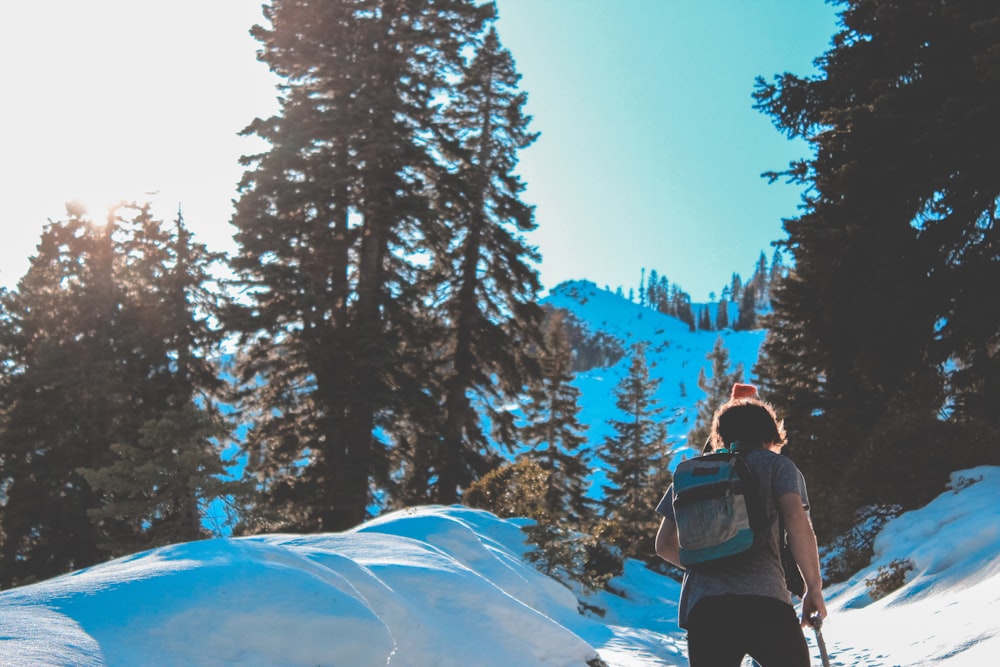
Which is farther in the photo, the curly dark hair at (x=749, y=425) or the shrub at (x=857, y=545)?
the shrub at (x=857, y=545)

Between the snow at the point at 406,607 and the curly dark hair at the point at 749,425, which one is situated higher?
the curly dark hair at the point at 749,425

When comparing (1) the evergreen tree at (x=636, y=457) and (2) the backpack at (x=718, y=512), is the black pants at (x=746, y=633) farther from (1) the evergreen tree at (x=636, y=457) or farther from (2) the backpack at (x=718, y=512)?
(1) the evergreen tree at (x=636, y=457)

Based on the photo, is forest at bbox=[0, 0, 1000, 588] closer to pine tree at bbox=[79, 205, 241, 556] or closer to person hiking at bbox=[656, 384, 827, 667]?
pine tree at bbox=[79, 205, 241, 556]

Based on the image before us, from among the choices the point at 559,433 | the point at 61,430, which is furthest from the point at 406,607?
the point at 559,433

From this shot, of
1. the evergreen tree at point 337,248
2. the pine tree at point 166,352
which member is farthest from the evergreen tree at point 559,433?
the pine tree at point 166,352

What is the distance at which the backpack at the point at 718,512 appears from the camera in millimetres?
2779

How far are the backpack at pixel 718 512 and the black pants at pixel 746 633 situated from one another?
0.19m

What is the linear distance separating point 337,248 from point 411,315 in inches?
106

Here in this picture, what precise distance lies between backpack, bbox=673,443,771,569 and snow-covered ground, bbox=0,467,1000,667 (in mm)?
2432

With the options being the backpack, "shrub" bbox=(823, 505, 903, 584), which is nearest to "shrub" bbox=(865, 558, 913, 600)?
"shrub" bbox=(823, 505, 903, 584)

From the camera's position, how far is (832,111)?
1109cm

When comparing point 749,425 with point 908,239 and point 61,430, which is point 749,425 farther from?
point 61,430

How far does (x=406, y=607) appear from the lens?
16.7ft

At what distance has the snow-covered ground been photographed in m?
3.43
